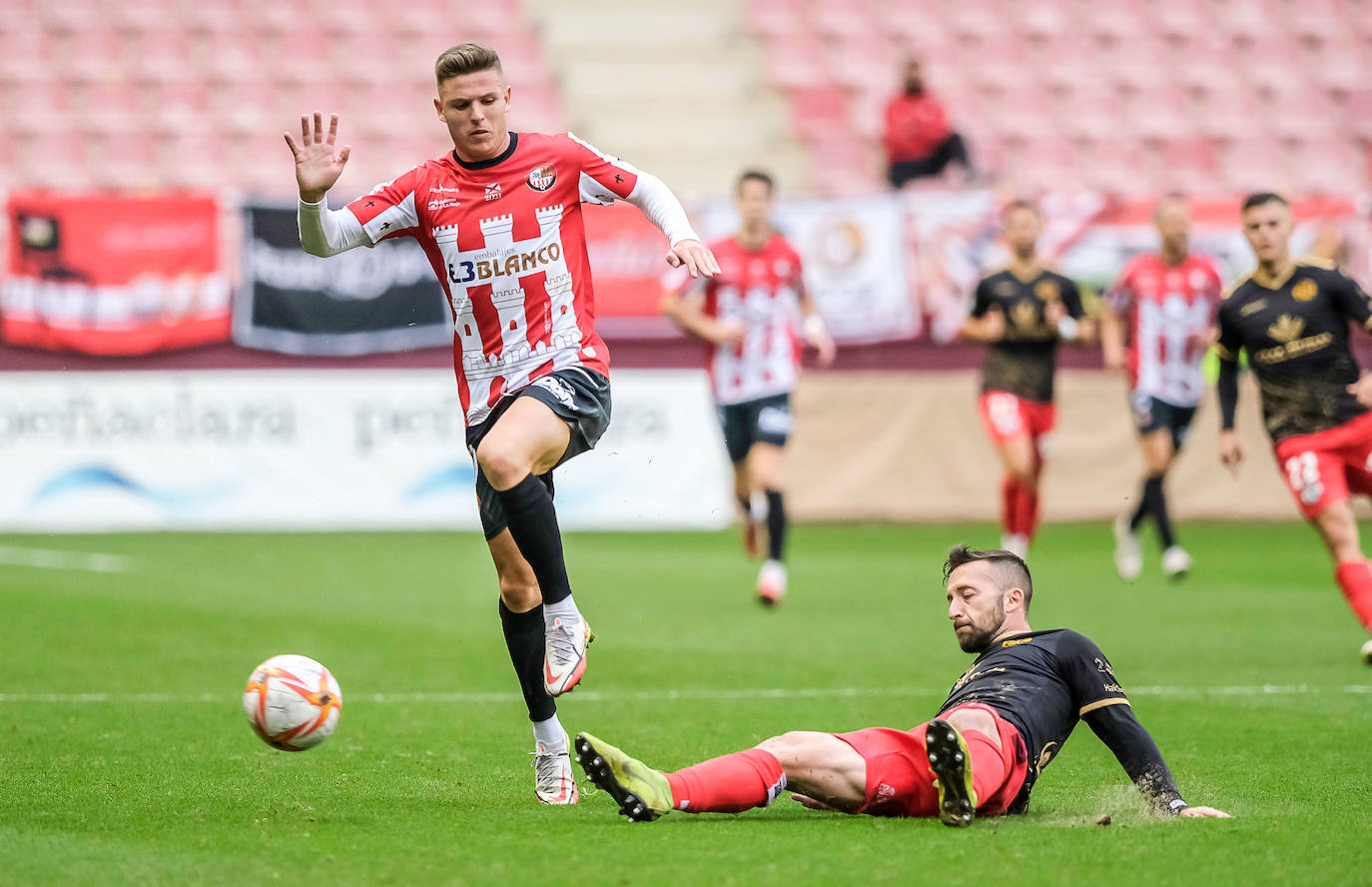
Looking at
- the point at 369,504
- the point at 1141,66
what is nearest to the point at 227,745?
the point at 369,504

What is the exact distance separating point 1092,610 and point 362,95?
1227 centimetres

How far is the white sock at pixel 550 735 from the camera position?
5.27 metres

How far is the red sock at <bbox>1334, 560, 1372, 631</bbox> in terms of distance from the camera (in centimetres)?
770

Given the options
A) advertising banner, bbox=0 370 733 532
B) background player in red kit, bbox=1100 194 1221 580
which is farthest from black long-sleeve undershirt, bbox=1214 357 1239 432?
advertising banner, bbox=0 370 733 532

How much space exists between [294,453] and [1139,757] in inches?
455

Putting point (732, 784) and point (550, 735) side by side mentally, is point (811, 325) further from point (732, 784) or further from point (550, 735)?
point (732, 784)

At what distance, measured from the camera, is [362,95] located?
19359 millimetres

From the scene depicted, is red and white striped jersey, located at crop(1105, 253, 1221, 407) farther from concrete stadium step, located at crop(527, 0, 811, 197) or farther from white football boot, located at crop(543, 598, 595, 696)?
white football boot, located at crop(543, 598, 595, 696)

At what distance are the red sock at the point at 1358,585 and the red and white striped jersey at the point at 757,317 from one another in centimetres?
417

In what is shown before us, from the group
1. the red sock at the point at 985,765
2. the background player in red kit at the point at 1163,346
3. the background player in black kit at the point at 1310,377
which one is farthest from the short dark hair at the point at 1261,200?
the red sock at the point at 985,765

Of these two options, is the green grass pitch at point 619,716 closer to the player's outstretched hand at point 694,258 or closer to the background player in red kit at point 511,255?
the background player in red kit at point 511,255

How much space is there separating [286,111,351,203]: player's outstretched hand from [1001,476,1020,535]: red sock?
7132 millimetres

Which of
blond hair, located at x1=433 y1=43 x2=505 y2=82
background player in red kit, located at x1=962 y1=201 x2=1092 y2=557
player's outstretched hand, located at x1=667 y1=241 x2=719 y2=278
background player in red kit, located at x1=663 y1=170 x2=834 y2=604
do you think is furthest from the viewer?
background player in red kit, located at x1=962 y1=201 x2=1092 y2=557

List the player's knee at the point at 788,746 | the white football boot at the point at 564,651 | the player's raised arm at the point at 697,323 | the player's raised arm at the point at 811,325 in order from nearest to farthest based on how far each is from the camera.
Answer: the player's knee at the point at 788,746 → the white football boot at the point at 564,651 → the player's raised arm at the point at 697,323 → the player's raised arm at the point at 811,325
